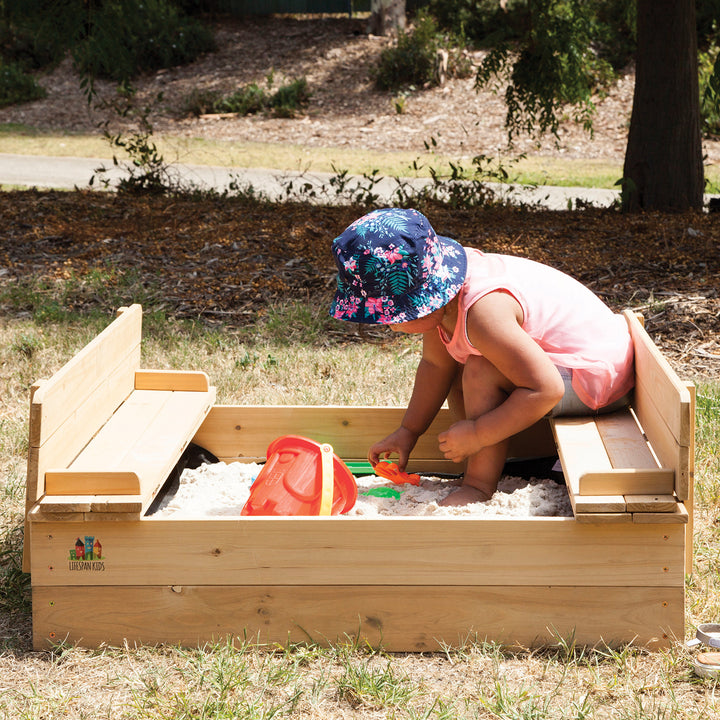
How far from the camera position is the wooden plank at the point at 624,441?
2.60 m

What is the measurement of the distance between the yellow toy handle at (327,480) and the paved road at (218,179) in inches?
272

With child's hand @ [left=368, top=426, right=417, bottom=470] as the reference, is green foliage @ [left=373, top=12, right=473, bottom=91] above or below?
above

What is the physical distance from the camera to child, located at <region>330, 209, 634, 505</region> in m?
2.64

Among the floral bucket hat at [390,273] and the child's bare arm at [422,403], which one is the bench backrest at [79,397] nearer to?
the floral bucket hat at [390,273]

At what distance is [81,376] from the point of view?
2.77 m

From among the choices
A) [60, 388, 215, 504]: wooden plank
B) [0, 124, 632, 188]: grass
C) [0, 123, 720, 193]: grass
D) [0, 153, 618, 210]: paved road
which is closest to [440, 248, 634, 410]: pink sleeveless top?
[60, 388, 215, 504]: wooden plank

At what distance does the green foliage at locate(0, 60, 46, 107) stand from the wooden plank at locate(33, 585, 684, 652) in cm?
2011

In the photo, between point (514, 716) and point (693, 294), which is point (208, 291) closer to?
point (693, 294)

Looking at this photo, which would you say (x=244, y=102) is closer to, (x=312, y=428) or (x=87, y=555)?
(x=312, y=428)

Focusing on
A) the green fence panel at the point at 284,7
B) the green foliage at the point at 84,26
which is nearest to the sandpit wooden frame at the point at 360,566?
the green foliage at the point at 84,26

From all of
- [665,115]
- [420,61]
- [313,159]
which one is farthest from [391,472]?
[420,61]

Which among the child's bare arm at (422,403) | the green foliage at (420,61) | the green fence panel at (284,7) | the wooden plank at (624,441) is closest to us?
the wooden plank at (624,441)

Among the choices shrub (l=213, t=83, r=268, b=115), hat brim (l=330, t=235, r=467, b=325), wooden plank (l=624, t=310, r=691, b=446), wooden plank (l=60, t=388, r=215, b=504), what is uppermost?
hat brim (l=330, t=235, r=467, b=325)

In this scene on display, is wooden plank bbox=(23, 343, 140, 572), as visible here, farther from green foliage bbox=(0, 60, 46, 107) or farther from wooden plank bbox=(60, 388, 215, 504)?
green foliage bbox=(0, 60, 46, 107)
